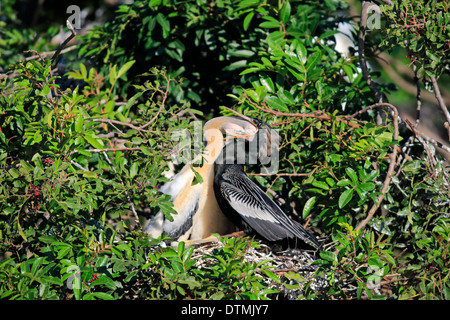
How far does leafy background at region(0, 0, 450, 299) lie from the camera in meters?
2.16

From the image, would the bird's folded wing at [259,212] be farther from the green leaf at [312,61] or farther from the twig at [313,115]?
the green leaf at [312,61]

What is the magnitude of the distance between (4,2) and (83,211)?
4102 millimetres

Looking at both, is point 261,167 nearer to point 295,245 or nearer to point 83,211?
point 295,245

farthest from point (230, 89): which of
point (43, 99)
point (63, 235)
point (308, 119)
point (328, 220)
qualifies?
point (63, 235)

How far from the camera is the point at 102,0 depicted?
6461 millimetres

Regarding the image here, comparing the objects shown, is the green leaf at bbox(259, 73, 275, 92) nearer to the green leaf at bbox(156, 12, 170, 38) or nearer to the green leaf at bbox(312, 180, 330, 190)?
the green leaf at bbox(312, 180, 330, 190)

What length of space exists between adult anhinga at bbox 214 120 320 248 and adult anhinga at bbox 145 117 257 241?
0.07m

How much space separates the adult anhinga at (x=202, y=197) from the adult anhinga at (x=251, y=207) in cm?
7

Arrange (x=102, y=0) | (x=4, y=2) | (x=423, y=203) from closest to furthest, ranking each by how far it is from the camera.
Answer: (x=423, y=203), (x=4, y=2), (x=102, y=0)

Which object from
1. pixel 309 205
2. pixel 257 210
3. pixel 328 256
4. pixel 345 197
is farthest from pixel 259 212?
pixel 328 256

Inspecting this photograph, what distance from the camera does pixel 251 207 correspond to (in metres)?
2.79

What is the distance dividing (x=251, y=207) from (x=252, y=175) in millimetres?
321

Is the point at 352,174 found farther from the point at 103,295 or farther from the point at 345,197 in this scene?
the point at 103,295

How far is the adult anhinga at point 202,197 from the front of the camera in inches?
112
